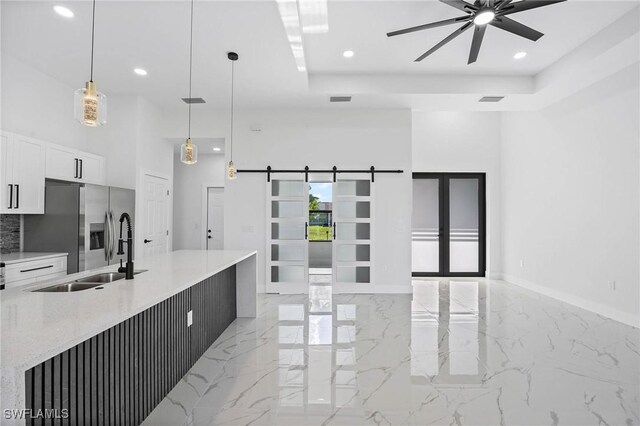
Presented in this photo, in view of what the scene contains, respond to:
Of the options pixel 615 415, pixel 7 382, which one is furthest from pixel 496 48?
pixel 7 382

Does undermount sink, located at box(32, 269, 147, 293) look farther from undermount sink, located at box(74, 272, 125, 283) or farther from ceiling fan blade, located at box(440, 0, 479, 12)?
ceiling fan blade, located at box(440, 0, 479, 12)

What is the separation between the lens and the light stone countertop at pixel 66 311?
1144 millimetres

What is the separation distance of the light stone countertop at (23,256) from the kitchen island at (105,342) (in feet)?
4.48

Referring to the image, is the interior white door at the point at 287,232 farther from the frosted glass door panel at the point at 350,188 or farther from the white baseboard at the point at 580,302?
the white baseboard at the point at 580,302

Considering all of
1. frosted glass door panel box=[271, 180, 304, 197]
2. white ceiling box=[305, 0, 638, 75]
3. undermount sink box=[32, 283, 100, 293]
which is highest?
white ceiling box=[305, 0, 638, 75]

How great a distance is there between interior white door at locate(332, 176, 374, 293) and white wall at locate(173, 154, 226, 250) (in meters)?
3.27

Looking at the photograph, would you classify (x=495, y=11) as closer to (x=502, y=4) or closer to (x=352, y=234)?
(x=502, y=4)

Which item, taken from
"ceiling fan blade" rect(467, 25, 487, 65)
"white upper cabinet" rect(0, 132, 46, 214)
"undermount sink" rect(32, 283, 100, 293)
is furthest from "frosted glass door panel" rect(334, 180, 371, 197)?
"undermount sink" rect(32, 283, 100, 293)

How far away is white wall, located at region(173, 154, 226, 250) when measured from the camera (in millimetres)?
7844

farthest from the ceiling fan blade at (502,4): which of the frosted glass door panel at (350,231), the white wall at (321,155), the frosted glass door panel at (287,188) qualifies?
the frosted glass door panel at (287,188)

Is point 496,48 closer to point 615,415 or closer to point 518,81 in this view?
point 518,81

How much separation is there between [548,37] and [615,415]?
149 inches

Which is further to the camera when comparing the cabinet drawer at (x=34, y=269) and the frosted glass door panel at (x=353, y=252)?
the frosted glass door panel at (x=353, y=252)

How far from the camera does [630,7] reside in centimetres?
341
